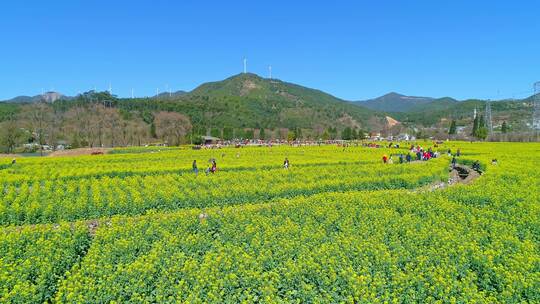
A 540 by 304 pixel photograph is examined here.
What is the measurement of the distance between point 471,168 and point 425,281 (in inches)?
1535

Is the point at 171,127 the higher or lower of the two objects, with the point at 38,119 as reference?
lower

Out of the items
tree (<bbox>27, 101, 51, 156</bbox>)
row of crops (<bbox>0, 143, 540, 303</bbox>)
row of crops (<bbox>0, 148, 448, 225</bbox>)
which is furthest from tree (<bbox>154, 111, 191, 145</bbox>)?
row of crops (<bbox>0, 143, 540, 303</bbox>)

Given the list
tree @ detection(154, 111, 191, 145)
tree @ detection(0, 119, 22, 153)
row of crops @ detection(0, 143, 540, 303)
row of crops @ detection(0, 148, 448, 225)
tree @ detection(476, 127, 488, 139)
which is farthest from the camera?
tree @ detection(154, 111, 191, 145)

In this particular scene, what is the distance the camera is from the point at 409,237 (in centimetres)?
1251

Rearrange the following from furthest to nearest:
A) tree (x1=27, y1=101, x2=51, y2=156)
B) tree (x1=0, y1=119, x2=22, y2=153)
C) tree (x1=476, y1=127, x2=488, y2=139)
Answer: tree (x1=27, y1=101, x2=51, y2=156), tree (x1=476, y1=127, x2=488, y2=139), tree (x1=0, y1=119, x2=22, y2=153)

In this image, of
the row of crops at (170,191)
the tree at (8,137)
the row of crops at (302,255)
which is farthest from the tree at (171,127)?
the row of crops at (302,255)

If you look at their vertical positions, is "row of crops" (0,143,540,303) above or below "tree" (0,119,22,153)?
below

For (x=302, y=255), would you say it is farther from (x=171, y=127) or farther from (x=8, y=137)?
(x=171, y=127)

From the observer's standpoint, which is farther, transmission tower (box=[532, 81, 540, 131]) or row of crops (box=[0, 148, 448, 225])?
transmission tower (box=[532, 81, 540, 131])

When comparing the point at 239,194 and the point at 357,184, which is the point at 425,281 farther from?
the point at 357,184

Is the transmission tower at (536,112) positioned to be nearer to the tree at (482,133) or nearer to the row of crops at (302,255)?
the tree at (482,133)

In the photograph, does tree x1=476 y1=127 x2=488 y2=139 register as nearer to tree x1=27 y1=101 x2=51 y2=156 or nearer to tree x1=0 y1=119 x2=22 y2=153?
tree x1=0 y1=119 x2=22 y2=153

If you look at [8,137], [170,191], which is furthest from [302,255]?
[8,137]

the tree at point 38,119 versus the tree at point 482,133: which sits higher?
the tree at point 38,119
